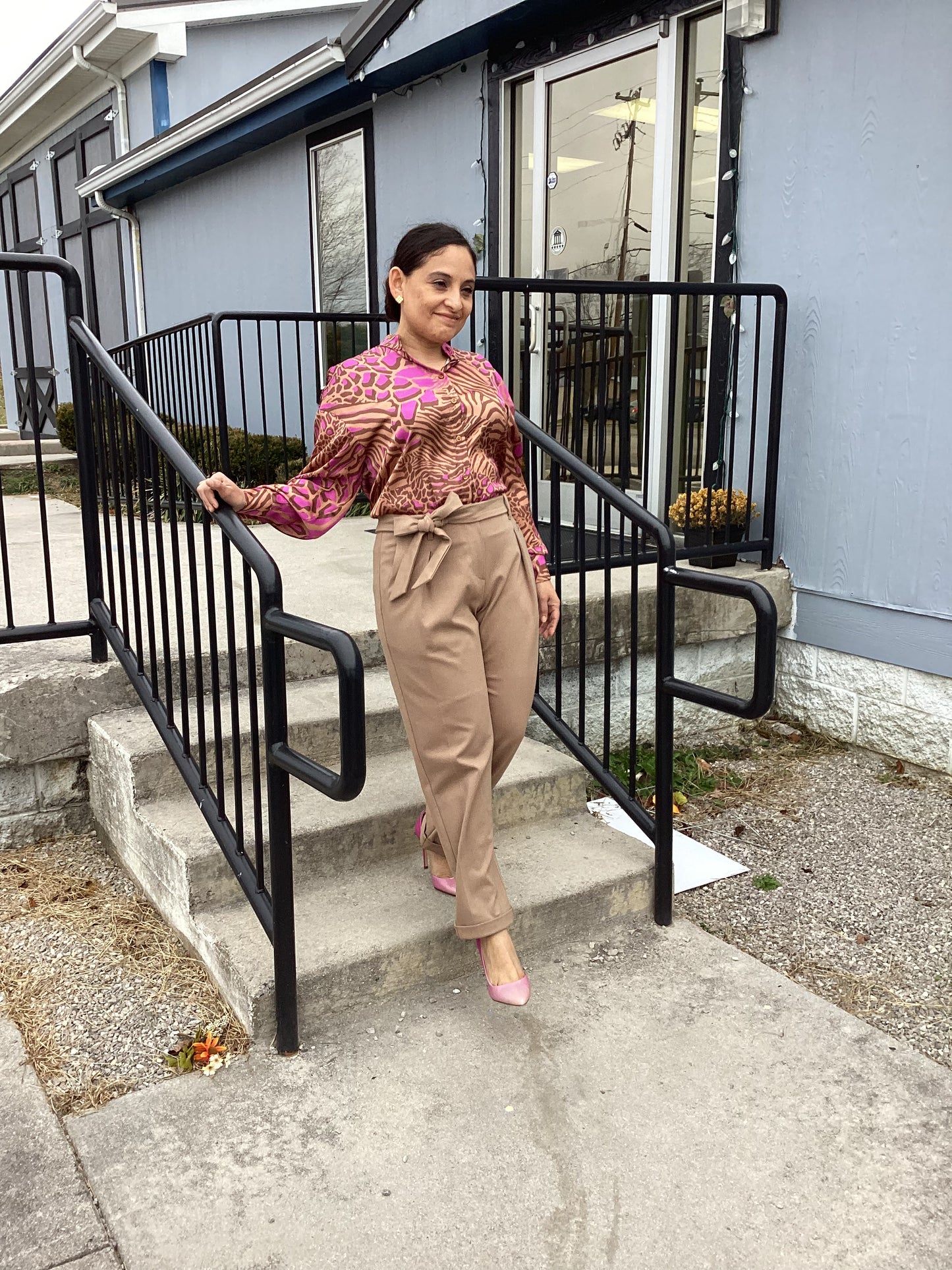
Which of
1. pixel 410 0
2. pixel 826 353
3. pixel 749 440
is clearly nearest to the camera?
pixel 826 353

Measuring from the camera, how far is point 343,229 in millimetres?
7004

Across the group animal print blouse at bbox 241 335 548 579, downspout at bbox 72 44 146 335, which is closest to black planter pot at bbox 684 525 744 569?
animal print blouse at bbox 241 335 548 579

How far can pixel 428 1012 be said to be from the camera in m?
2.32

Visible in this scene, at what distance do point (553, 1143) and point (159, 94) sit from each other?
396 inches

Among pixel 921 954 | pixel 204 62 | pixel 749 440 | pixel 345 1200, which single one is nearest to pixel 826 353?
pixel 749 440

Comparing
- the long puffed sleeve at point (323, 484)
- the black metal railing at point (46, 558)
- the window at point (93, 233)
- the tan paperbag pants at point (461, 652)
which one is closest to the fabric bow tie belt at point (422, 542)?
the tan paperbag pants at point (461, 652)

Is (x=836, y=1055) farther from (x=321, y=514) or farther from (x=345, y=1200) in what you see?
(x=321, y=514)

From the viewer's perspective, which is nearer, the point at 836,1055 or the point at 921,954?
the point at 836,1055

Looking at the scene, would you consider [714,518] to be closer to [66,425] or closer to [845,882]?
[845,882]

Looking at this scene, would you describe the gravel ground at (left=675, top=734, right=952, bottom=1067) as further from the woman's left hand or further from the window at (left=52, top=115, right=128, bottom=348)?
the window at (left=52, top=115, right=128, bottom=348)

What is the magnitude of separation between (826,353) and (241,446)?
4.00 m

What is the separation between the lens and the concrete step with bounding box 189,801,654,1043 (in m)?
2.23

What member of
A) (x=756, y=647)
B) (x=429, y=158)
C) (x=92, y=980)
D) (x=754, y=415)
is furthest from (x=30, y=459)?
(x=756, y=647)

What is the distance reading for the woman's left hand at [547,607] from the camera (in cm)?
242
